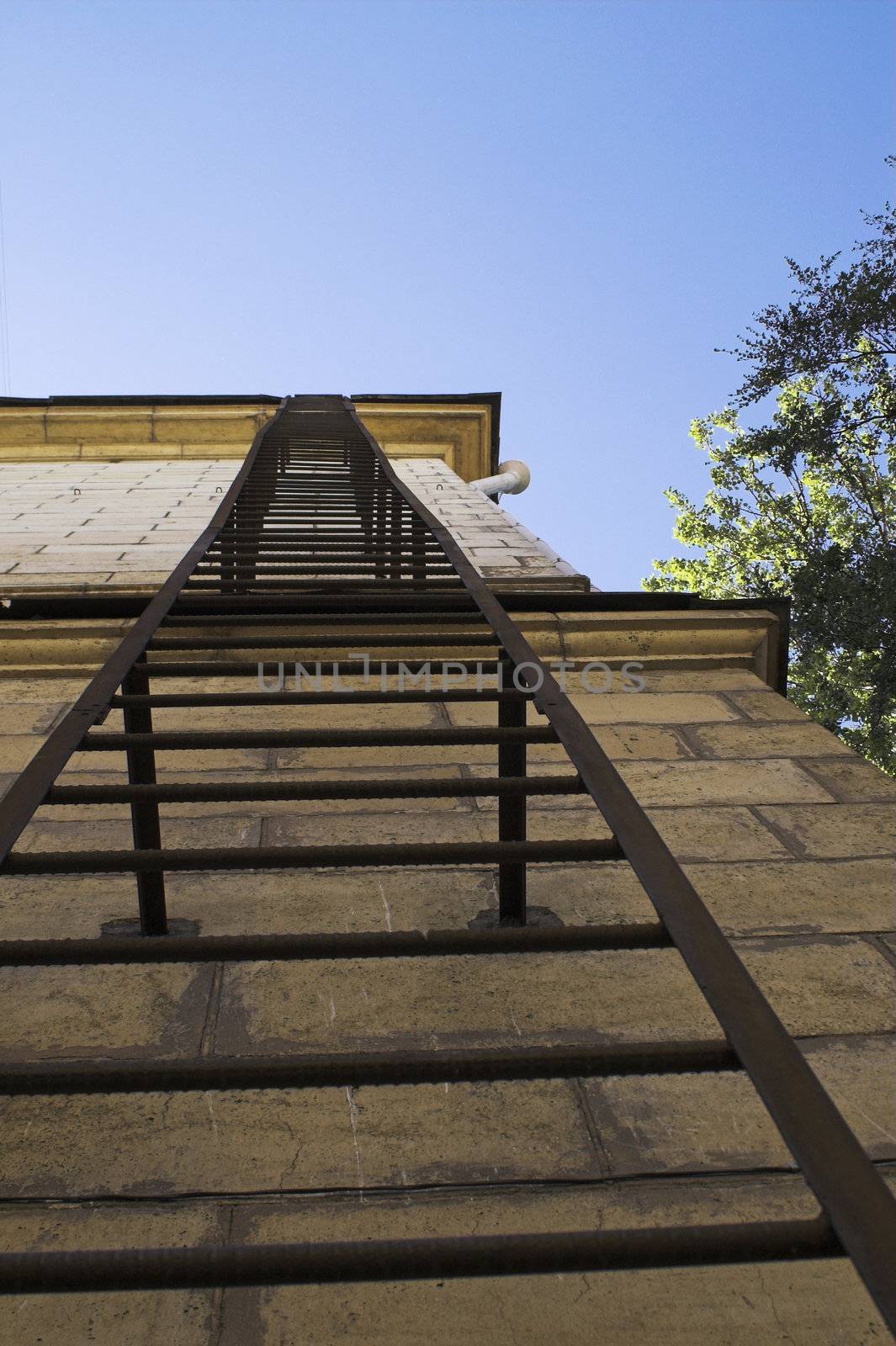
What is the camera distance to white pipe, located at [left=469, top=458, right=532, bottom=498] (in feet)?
32.1

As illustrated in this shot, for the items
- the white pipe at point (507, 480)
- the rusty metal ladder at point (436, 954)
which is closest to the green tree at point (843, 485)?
the white pipe at point (507, 480)

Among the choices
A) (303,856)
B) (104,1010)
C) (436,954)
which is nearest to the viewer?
(436,954)

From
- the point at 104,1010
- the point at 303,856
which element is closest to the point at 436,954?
the point at 303,856

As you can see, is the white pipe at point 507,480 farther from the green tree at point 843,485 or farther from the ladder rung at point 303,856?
the ladder rung at point 303,856

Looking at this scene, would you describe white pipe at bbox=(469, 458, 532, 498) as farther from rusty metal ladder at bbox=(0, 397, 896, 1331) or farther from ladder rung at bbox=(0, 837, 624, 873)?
ladder rung at bbox=(0, 837, 624, 873)

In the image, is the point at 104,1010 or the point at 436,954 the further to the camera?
the point at 104,1010

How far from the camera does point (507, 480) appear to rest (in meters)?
10.0

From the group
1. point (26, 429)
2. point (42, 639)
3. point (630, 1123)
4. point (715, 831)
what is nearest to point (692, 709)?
point (715, 831)

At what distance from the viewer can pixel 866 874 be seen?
264 cm

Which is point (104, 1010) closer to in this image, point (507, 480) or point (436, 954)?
point (436, 954)

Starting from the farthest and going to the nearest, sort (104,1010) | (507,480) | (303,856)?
1. (507,480)
2. (104,1010)
3. (303,856)

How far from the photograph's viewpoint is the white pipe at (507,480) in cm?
979

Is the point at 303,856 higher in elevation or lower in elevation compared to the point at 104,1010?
higher

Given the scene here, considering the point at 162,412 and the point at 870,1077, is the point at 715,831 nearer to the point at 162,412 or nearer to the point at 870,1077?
the point at 870,1077
